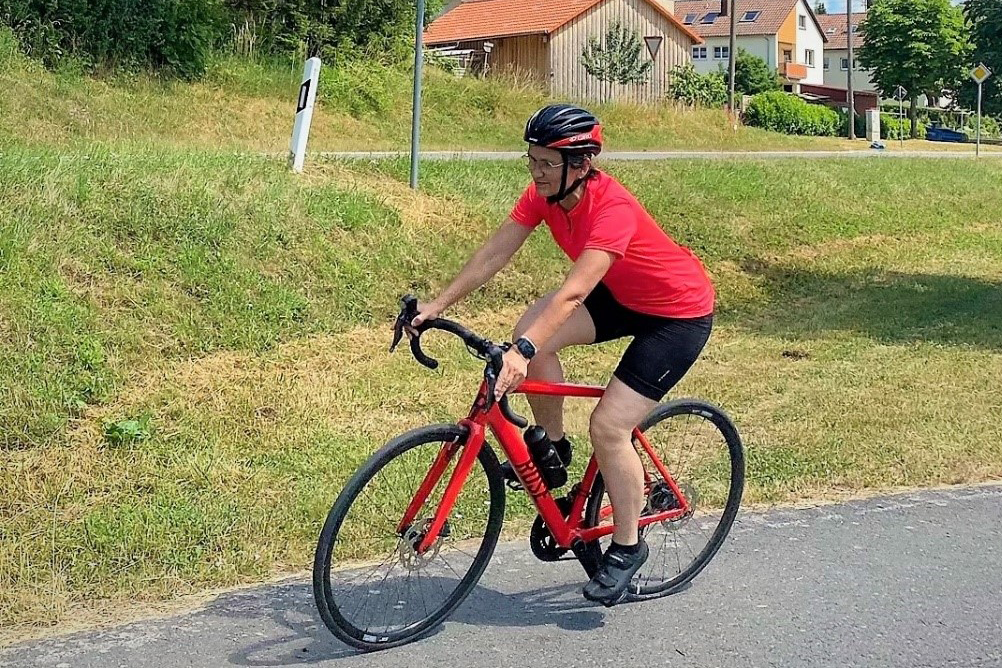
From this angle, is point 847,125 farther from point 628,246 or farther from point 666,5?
point 628,246

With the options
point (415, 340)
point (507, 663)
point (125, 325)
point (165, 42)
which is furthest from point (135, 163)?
point (165, 42)

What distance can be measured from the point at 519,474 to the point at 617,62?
3646cm

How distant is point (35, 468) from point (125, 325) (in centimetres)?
175

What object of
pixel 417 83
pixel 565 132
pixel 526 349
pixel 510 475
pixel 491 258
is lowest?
pixel 510 475

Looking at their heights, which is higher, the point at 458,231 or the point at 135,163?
the point at 135,163

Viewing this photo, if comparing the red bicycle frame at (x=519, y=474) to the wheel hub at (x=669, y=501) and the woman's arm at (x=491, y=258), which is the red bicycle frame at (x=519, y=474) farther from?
the woman's arm at (x=491, y=258)

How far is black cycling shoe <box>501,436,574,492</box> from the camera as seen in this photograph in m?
4.45

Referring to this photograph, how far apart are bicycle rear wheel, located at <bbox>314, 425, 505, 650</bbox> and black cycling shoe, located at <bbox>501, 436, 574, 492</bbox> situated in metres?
0.04

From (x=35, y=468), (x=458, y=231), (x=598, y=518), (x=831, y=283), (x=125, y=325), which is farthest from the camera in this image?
(x=831, y=283)

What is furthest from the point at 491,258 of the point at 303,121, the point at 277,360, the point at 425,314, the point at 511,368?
the point at 303,121

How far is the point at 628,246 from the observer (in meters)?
4.25

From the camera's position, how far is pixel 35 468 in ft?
19.1

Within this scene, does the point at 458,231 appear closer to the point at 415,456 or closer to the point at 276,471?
the point at 276,471

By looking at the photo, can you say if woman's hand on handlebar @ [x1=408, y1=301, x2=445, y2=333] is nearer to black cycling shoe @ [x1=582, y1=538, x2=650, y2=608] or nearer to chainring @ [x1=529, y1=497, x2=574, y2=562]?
chainring @ [x1=529, y1=497, x2=574, y2=562]
